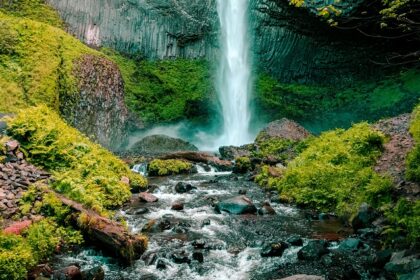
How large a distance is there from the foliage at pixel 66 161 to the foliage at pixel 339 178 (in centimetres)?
520

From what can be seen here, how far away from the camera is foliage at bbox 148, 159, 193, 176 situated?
15621 mm

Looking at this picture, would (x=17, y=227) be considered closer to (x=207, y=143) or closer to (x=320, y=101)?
(x=207, y=143)

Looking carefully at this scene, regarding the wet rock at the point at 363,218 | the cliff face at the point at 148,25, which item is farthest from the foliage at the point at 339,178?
the cliff face at the point at 148,25

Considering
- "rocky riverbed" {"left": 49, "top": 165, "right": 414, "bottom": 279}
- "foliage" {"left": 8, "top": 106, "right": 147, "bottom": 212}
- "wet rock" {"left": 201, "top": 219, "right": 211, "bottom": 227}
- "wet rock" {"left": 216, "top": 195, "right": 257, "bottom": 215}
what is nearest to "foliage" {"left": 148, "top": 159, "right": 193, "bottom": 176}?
"foliage" {"left": 8, "top": 106, "right": 147, "bottom": 212}

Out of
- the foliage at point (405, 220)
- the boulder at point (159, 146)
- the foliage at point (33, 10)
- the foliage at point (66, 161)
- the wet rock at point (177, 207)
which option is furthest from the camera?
the foliage at point (33, 10)

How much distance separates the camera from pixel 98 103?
2162 cm

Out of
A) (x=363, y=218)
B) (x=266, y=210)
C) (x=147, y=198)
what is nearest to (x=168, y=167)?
(x=147, y=198)

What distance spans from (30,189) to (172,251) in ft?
11.3

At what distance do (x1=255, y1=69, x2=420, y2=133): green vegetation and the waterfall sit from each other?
1422 mm

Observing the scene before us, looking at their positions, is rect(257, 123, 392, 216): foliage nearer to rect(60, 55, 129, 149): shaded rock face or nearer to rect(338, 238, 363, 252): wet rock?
rect(338, 238, 363, 252): wet rock

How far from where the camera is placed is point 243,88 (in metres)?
31.4

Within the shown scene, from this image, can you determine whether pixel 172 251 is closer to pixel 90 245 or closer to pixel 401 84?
pixel 90 245

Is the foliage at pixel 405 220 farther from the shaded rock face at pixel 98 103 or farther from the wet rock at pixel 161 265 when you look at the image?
the shaded rock face at pixel 98 103

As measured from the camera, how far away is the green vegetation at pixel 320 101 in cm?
3041
